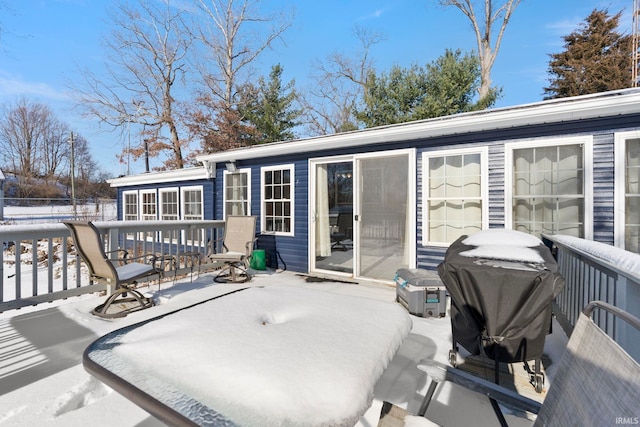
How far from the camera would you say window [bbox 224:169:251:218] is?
6562 millimetres

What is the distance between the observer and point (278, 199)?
20.1 feet

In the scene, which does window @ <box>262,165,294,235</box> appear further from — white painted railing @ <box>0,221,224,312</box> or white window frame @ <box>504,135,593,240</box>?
white window frame @ <box>504,135,593,240</box>

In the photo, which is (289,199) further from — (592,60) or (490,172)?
(592,60)

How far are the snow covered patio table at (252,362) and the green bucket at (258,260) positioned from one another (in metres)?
4.61

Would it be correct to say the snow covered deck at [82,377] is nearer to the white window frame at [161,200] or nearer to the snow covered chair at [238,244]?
the snow covered chair at [238,244]

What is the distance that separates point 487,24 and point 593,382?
52.2 ft

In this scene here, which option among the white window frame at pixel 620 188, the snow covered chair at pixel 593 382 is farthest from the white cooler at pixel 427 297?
the snow covered chair at pixel 593 382

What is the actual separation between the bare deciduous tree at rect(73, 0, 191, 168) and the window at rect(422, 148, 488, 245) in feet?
45.1

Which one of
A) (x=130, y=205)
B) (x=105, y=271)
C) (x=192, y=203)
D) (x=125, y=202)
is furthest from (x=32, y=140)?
(x=105, y=271)

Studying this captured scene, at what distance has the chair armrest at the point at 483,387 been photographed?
1234 millimetres

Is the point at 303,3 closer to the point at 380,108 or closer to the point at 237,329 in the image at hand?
the point at 380,108

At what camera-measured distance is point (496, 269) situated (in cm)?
195

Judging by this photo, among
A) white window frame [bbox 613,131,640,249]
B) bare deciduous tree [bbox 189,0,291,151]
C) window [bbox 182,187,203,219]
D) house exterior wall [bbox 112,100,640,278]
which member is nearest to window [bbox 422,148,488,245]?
house exterior wall [bbox 112,100,640,278]

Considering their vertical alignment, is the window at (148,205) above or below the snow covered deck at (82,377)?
above
